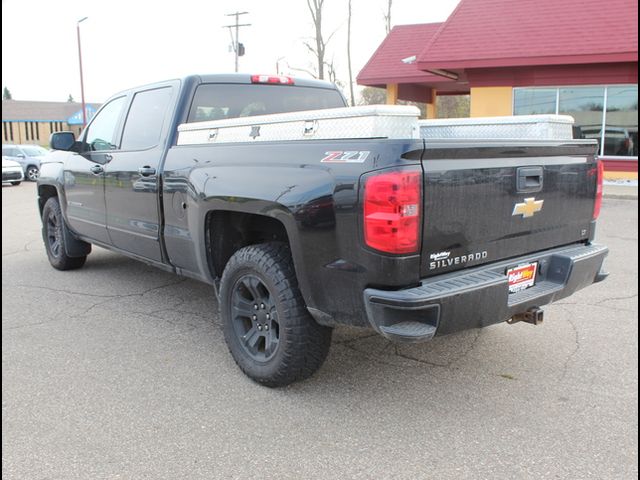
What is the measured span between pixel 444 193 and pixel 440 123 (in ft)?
5.01

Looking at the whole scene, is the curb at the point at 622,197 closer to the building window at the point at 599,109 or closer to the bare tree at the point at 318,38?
the building window at the point at 599,109

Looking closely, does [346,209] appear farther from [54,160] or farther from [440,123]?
[54,160]

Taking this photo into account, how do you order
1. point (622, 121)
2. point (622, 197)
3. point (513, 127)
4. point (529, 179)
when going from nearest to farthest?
point (529, 179) → point (513, 127) → point (622, 197) → point (622, 121)

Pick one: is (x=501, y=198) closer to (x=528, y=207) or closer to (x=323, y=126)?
(x=528, y=207)

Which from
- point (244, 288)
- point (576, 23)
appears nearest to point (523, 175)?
point (244, 288)

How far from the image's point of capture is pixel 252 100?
500 centimetres

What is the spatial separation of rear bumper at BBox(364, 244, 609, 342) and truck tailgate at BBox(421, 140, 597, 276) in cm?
8

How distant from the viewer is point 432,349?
4.26 metres

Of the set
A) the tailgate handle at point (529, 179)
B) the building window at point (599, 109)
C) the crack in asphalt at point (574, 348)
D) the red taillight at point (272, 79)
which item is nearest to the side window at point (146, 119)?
the red taillight at point (272, 79)

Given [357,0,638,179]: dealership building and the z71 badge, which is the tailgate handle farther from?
[357,0,638,179]: dealership building

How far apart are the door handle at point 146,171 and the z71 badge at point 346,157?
1.88m


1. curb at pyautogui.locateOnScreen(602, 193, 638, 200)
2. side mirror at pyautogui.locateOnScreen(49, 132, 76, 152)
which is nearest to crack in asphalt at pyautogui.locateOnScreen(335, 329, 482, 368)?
side mirror at pyautogui.locateOnScreen(49, 132, 76, 152)

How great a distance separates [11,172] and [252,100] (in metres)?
20.2

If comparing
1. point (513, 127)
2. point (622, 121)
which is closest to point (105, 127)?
point (513, 127)
